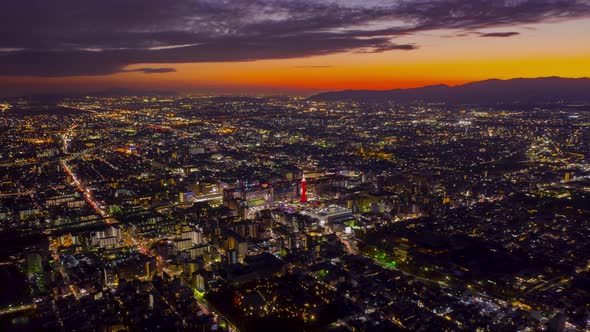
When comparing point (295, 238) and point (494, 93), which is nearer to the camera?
point (295, 238)

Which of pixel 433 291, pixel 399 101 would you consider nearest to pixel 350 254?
pixel 433 291

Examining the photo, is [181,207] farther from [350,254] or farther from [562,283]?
[562,283]

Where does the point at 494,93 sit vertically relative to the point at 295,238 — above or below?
Answer: above

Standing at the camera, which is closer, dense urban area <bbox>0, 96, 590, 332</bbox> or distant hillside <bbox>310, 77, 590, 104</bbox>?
dense urban area <bbox>0, 96, 590, 332</bbox>

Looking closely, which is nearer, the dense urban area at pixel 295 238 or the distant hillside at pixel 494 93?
the dense urban area at pixel 295 238

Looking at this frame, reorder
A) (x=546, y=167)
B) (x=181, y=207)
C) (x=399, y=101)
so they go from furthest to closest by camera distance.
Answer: (x=399, y=101)
(x=546, y=167)
(x=181, y=207)
